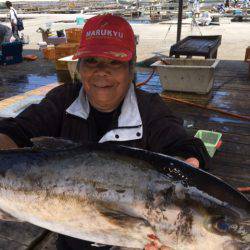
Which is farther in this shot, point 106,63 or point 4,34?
point 4,34

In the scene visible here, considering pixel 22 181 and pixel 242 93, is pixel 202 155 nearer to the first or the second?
pixel 22 181

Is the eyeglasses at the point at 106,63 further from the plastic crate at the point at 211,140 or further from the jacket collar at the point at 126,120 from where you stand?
the plastic crate at the point at 211,140

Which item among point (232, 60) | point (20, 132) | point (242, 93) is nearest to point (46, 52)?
point (232, 60)

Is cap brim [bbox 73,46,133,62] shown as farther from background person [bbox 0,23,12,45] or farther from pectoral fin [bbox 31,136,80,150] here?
background person [bbox 0,23,12,45]

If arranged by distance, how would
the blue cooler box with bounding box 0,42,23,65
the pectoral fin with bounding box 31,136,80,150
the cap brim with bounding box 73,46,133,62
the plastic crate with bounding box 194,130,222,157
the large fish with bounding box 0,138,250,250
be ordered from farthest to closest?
the blue cooler box with bounding box 0,42,23,65
the plastic crate with bounding box 194,130,222,157
the cap brim with bounding box 73,46,133,62
the pectoral fin with bounding box 31,136,80,150
the large fish with bounding box 0,138,250,250

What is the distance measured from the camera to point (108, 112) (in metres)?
2.41

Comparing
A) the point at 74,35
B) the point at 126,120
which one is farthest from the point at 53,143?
the point at 74,35

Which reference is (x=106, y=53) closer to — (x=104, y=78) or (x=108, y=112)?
(x=104, y=78)

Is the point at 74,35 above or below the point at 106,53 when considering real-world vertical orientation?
below

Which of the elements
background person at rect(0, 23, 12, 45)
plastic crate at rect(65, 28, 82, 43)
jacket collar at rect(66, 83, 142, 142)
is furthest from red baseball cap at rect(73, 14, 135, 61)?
background person at rect(0, 23, 12, 45)

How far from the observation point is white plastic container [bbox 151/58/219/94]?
7.47 metres

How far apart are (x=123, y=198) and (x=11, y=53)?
1166 cm

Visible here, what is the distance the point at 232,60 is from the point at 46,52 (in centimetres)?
713

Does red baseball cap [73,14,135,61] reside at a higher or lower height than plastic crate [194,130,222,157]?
higher
